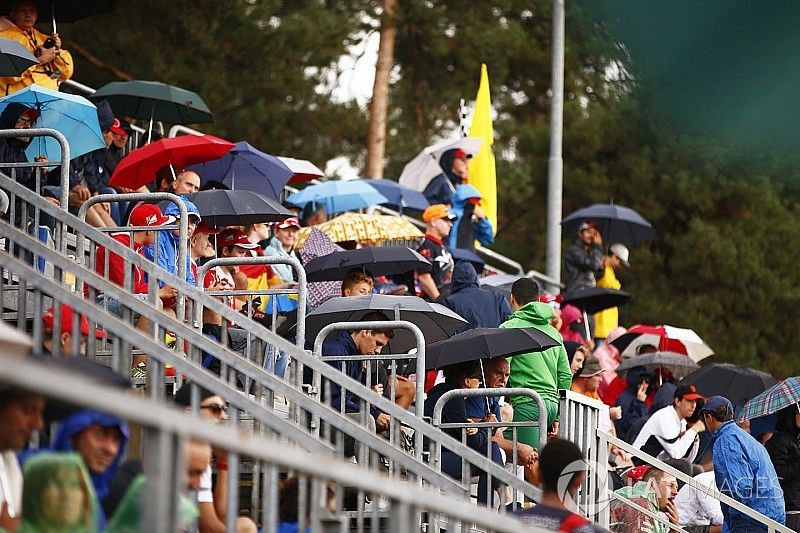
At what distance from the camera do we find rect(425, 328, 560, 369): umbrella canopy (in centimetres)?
1095

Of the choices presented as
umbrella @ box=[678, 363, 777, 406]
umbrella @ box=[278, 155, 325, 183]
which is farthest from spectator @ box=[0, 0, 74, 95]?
umbrella @ box=[678, 363, 777, 406]

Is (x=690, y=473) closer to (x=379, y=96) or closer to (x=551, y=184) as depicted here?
→ (x=551, y=184)

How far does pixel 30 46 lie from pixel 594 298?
7.18 m

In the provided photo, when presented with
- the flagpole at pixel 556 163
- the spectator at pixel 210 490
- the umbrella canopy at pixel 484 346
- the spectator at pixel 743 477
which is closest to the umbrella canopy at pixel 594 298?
the flagpole at pixel 556 163

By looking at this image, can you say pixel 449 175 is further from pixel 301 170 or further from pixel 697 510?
pixel 697 510

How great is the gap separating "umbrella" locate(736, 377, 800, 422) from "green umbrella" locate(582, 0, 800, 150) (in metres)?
8.62

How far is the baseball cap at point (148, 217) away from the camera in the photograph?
10.5 meters

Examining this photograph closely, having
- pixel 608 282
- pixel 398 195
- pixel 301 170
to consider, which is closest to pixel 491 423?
pixel 301 170

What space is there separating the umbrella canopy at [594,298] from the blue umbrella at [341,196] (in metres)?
2.51

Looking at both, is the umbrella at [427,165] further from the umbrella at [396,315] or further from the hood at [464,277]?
the umbrella at [396,315]

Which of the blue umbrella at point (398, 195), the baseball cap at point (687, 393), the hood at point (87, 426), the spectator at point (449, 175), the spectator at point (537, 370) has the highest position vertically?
the spectator at point (449, 175)

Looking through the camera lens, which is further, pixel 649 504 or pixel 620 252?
pixel 620 252

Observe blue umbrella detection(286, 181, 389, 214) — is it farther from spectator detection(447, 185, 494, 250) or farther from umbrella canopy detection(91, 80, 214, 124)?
umbrella canopy detection(91, 80, 214, 124)

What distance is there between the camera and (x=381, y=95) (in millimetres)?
30078
